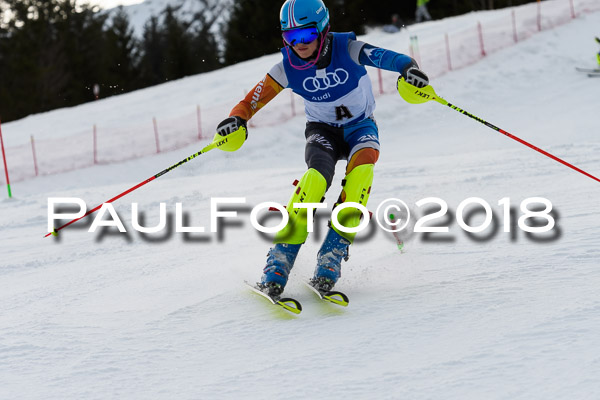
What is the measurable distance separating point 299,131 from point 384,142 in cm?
269

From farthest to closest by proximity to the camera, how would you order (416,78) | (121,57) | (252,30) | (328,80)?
(121,57), (252,30), (328,80), (416,78)

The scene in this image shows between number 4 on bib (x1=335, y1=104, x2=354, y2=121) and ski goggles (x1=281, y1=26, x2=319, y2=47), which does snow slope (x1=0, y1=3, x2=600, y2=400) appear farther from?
ski goggles (x1=281, y1=26, x2=319, y2=47)

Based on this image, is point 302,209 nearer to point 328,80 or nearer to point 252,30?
point 328,80

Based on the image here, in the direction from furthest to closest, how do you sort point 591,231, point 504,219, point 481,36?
point 481,36
point 504,219
point 591,231

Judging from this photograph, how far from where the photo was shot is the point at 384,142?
570 inches

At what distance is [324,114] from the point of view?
4043 mm

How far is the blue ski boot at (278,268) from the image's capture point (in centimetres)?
334

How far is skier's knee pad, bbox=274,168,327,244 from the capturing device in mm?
3521

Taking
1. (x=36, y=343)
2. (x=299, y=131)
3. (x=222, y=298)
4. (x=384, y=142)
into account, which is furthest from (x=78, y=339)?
(x=299, y=131)

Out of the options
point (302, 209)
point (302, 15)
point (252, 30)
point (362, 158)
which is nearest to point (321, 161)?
point (362, 158)

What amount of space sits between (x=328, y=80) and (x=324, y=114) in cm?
25

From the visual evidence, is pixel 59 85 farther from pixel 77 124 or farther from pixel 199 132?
pixel 199 132

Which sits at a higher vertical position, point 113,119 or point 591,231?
point 591,231

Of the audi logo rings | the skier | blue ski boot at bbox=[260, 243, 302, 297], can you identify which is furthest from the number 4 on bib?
blue ski boot at bbox=[260, 243, 302, 297]
